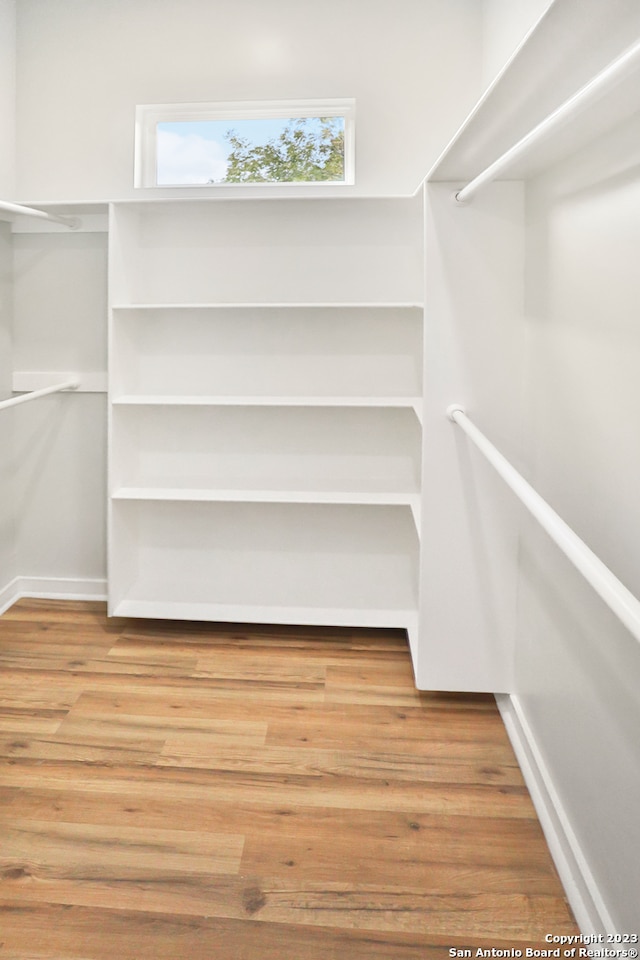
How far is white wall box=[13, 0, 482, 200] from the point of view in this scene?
2684mm

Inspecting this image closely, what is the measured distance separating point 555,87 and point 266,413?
1.75 m

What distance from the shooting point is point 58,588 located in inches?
121

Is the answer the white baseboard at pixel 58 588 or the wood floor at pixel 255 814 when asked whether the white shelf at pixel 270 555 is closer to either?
the white baseboard at pixel 58 588

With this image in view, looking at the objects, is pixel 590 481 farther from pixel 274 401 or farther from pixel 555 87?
pixel 274 401

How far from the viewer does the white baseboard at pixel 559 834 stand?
1326 mm

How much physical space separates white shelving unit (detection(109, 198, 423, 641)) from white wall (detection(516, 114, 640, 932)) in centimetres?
82

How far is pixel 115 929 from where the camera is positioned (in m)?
1.36

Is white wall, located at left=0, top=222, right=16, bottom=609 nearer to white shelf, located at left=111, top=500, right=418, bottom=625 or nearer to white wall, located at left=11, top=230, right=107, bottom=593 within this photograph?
white wall, located at left=11, top=230, right=107, bottom=593

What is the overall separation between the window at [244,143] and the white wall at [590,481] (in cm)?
118

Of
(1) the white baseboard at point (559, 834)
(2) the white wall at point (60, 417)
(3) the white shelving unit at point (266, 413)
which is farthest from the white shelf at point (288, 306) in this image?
(1) the white baseboard at point (559, 834)

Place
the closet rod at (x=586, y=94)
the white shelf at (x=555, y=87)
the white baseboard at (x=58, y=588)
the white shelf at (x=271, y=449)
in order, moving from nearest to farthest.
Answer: the closet rod at (x=586, y=94) < the white shelf at (x=555, y=87) < the white shelf at (x=271, y=449) < the white baseboard at (x=58, y=588)

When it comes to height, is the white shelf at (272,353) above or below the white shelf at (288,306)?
below

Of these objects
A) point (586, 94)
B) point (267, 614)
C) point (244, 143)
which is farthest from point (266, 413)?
point (586, 94)

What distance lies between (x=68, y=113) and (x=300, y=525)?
192 centimetres
